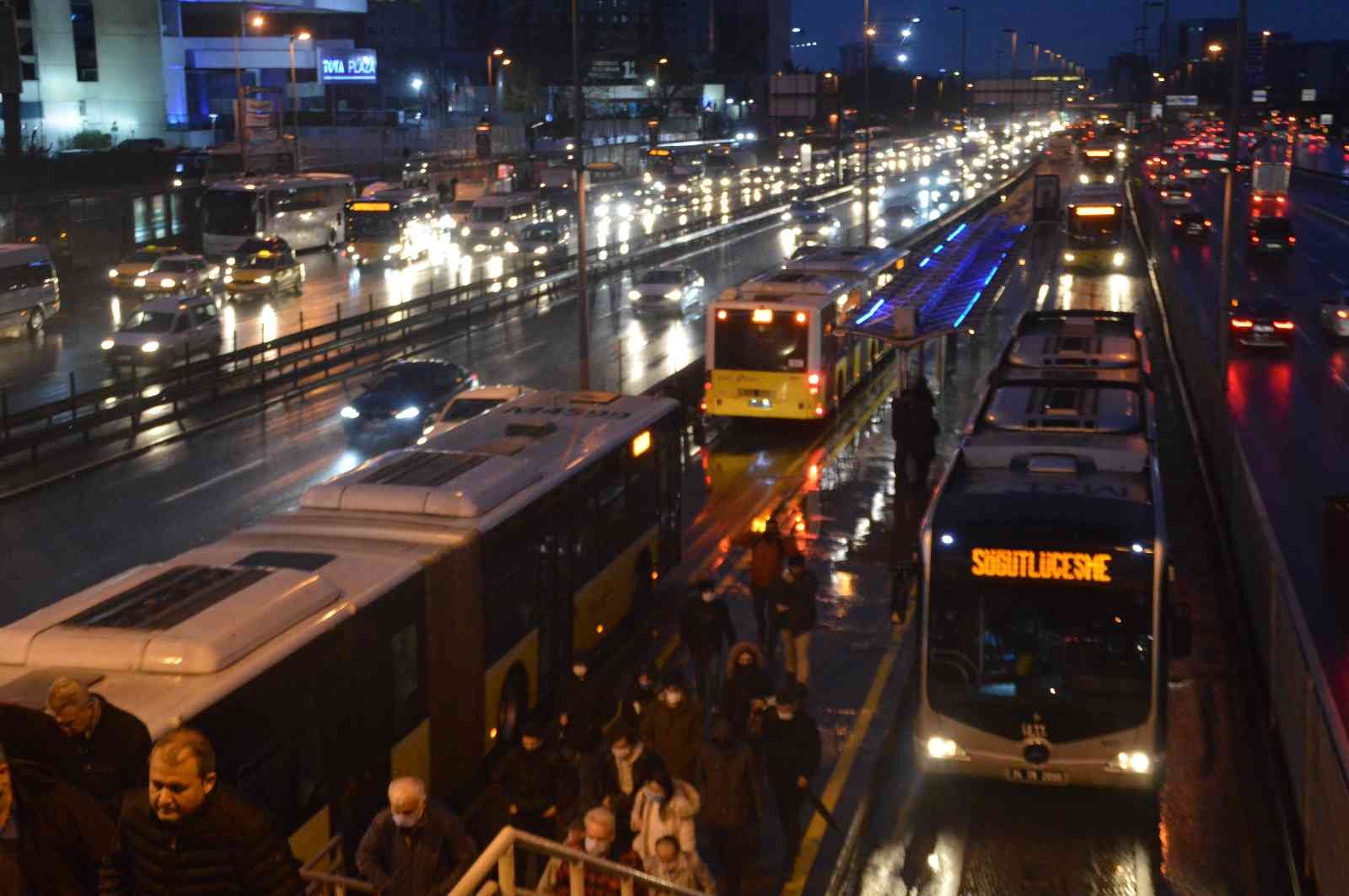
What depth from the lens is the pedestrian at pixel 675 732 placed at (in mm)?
10188

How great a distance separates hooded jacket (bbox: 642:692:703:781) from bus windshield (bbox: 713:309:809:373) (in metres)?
17.8

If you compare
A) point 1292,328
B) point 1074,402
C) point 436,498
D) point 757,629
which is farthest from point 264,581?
point 1292,328

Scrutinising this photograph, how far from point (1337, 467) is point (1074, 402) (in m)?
12.0

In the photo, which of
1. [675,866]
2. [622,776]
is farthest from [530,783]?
[675,866]

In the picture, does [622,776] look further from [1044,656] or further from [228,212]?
[228,212]

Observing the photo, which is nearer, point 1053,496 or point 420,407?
point 1053,496

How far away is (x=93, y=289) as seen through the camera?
53.6m

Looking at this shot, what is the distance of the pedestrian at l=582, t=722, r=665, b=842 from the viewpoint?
30.4ft

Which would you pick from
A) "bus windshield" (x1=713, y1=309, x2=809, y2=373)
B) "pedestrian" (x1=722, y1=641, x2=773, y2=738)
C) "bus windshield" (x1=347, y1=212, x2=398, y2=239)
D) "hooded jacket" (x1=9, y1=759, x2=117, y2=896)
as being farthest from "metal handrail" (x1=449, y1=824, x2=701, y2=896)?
"bus windshield" (x1=347, y1=212, x2=398, y2=239)

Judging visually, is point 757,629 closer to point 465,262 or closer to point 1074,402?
point 1074,402

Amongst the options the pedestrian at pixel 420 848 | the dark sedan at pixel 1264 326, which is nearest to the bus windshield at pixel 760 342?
the dark sedan at pixel 1264 326

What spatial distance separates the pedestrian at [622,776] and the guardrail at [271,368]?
18.6m

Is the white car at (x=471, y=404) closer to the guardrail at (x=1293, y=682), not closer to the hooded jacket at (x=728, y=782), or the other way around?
the guardrail at (x=1293, y=682)

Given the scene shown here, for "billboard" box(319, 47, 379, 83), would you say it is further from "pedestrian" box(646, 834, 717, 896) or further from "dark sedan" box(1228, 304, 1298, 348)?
"pedestrian" box(646, 834, 717, 896)
